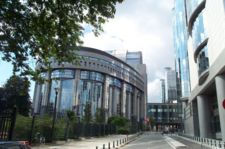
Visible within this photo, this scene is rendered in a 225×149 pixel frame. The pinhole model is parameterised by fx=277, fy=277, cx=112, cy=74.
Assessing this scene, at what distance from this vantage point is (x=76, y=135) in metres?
42.1

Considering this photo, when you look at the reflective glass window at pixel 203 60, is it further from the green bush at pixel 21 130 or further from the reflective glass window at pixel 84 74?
the reflective glass window at pixel 84 74

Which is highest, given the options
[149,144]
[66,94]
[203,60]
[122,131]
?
[66,94]

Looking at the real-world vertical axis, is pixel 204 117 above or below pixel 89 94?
below

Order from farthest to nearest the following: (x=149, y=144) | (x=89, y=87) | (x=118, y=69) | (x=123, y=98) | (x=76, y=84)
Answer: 1. (x=123, y=98)
2. (x=118, y=69)
3. (x=89, y=87)
4. (x=76, y=84)
5. (x=149, y=144)

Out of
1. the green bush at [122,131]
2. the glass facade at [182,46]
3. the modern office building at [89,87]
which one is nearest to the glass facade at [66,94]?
the modern office building at [89,87]

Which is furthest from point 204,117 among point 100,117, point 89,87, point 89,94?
point 89,87

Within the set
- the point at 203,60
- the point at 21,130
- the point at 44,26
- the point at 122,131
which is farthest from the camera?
the point at 122,131

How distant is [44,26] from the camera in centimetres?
941

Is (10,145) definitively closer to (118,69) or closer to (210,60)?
(210,60)

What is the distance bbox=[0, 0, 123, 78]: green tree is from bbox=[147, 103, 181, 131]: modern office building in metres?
148

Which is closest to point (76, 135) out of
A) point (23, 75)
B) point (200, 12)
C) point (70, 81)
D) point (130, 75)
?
point (200, 12)

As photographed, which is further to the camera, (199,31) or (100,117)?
(100,117)

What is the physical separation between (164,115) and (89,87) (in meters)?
63.6

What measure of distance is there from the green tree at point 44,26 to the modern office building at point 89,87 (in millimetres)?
89867
